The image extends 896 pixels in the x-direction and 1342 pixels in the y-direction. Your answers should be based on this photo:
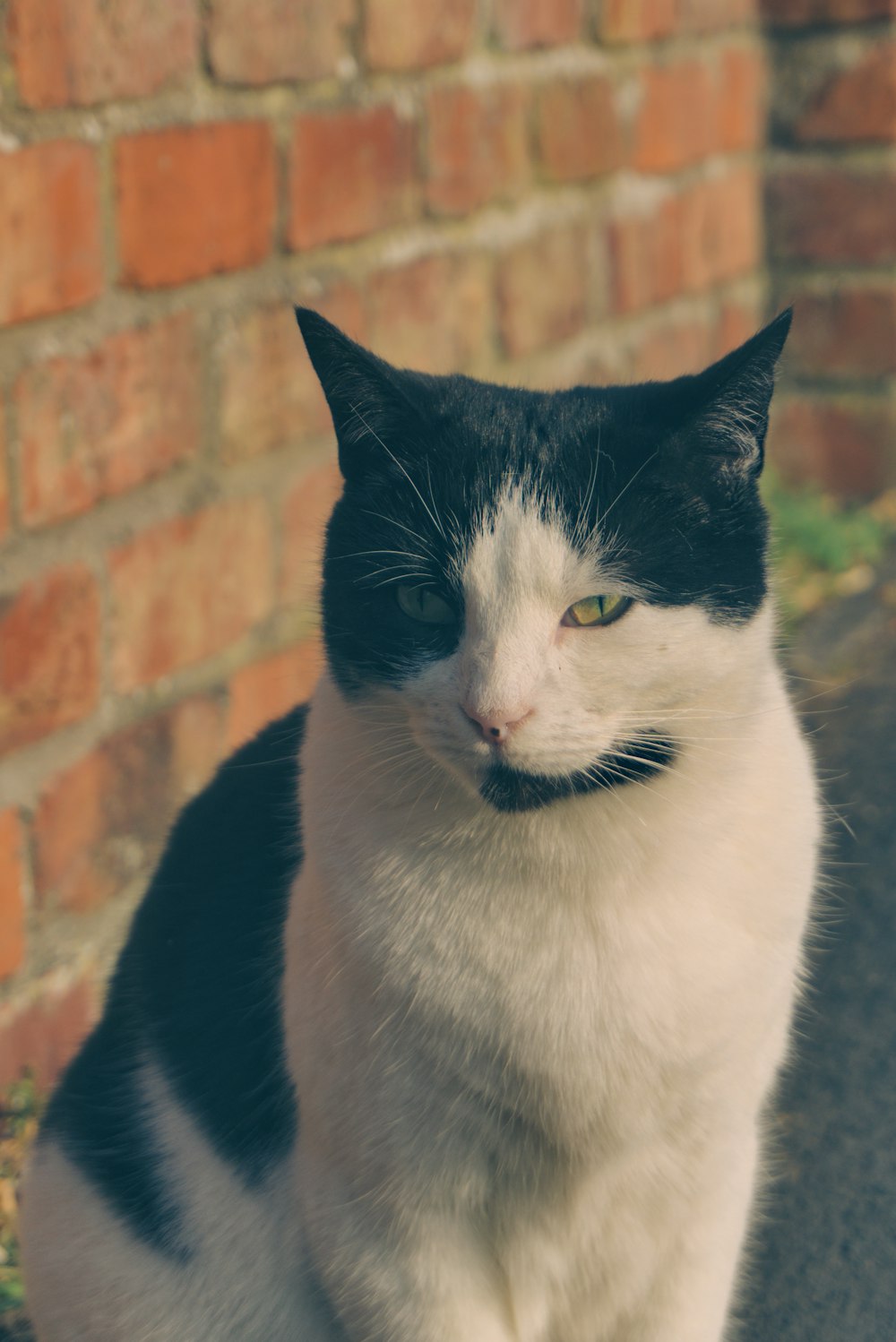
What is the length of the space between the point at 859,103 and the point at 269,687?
1.67 metres

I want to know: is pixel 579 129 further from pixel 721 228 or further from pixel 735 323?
pixel 735 323

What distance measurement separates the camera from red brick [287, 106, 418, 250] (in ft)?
5.99

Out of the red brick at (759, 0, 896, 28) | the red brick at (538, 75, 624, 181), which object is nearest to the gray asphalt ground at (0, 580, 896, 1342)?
the red brick at (538, 75, 624, 181)

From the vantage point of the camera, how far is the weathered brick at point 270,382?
180 cm

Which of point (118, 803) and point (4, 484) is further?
point (118, 803)

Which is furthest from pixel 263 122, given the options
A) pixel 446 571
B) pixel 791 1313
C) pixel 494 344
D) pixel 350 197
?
pixel 791 1313

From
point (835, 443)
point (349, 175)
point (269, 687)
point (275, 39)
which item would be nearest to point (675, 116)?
point (835, 443)

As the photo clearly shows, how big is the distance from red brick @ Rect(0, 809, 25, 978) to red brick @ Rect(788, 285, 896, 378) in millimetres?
1941

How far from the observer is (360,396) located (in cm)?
108

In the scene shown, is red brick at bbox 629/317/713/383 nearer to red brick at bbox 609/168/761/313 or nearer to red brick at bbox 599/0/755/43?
red brick at bbox 609/168/761/313

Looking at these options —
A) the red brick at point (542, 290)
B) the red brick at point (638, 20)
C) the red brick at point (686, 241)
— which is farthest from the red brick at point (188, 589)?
the red brick at point (638, 20)

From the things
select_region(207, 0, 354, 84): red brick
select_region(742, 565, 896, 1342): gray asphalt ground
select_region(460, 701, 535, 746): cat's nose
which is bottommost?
select_region(742, 565, 896, 1342): gray asphalt ground

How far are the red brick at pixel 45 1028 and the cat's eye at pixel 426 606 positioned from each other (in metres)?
0.82

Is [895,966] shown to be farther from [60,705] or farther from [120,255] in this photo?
[120,255]
